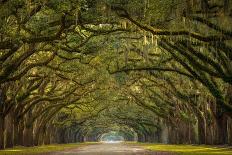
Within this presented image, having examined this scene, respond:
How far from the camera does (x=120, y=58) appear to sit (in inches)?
1535

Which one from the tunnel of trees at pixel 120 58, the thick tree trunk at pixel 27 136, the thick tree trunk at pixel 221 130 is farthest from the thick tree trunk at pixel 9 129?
the thick tree trunk at pixel 221 130

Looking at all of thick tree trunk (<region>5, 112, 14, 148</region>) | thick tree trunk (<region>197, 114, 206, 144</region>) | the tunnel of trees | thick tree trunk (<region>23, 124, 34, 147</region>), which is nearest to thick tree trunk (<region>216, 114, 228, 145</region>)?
the tunnel of trees

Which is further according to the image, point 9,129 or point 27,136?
point 27,136

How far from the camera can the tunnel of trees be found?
21.2 meters

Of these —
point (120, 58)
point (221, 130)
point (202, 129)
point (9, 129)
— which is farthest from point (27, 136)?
point (221, 130)

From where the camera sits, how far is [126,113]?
90.4 m

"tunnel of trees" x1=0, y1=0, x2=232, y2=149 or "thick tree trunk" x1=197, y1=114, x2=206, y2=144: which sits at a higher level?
"tunnel of trees" x1=0, y1=0, x2=232, y2=149

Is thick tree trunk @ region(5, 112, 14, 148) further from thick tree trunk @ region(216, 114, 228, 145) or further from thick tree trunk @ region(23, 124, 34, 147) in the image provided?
thick tree trunk @ region(216, 114, 228, 145)

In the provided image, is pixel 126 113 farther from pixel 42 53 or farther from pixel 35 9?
pixel 35 9

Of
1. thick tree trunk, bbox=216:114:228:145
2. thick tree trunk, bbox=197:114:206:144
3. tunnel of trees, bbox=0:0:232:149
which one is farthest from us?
thick tree trunk, bbox=197:114:206:144

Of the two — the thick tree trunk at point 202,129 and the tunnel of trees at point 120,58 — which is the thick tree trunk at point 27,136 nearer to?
the tunnel of trees at point 120,58

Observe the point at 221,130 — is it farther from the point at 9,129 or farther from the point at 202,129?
the point at 9,129

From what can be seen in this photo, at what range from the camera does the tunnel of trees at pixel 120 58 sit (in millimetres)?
21250

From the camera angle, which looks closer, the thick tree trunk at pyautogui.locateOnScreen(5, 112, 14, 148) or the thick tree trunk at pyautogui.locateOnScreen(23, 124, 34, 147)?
the thick tree trunk at pyautogui.locateOnScreen(5, 112, 14, 148)
